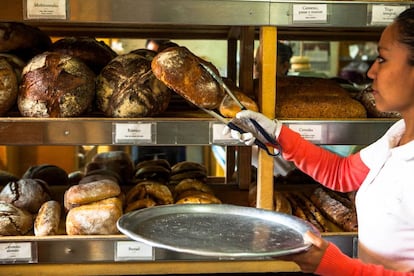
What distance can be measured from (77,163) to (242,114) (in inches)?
85.0

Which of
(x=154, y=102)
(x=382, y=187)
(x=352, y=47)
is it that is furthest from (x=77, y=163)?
(x=352, y=47)

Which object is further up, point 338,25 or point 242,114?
point 338,25

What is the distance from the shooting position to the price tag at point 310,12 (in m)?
1.35

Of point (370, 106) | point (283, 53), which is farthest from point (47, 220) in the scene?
point (283, 53)

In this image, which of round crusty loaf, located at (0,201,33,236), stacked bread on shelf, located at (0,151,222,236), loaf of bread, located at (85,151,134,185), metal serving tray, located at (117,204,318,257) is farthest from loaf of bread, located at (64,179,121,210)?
loaf of bread, located at (85,151,134,185)

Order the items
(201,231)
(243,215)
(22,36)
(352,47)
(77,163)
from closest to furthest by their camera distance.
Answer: (201,231), (243,215), (22,36), (77,163), (352,47)

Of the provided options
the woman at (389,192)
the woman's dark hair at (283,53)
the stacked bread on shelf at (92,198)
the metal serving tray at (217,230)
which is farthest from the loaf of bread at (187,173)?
the woman's dark hair at (283,53)

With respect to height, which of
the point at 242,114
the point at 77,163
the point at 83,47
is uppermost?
the point at 83,47

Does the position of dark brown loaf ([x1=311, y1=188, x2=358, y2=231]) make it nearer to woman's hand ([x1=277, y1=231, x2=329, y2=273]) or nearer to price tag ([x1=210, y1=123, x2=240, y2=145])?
price tag ([x1=210, y1=123, x2=240, y2=145])

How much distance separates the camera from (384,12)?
137cm

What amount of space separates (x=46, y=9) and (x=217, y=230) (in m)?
0.71

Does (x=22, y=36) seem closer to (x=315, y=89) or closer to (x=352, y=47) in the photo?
(x=315, y=89)

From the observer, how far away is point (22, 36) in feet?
5.36

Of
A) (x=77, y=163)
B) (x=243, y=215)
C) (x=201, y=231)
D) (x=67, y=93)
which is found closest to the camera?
(x=201, y=231)
